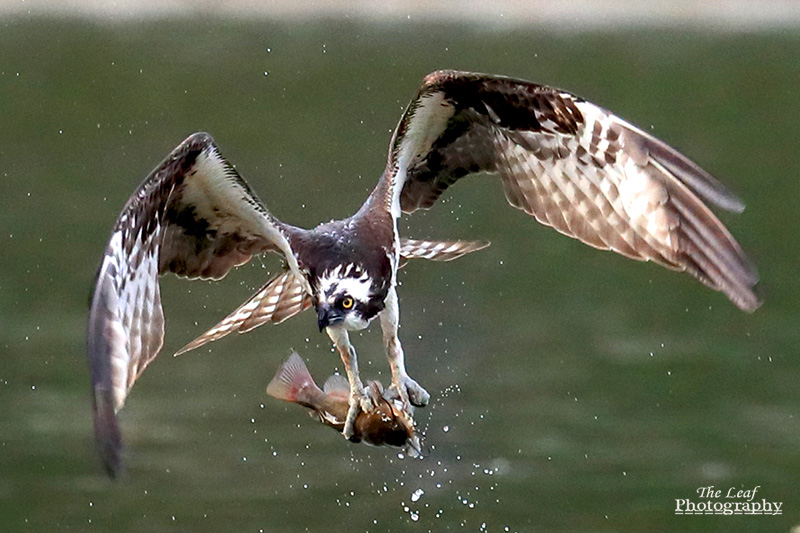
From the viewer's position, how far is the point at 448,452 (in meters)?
11.3

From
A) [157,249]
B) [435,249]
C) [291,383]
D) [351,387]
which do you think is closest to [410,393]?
[351,387]

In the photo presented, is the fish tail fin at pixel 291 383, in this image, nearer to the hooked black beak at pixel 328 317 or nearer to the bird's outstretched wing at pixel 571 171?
the hooked black beak at pixel 328 317

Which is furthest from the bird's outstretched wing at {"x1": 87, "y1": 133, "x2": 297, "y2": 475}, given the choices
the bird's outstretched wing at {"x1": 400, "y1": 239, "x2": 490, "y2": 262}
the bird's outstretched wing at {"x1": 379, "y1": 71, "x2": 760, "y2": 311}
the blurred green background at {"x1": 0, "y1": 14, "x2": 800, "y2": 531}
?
the blurred green background at {"x1": 0, "y1": 14, "x2": 800, "y2": 531}

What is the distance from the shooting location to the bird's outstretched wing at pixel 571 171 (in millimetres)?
6645

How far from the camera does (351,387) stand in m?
7.52

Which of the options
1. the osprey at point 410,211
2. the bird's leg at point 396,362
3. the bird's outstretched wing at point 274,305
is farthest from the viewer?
the bird's outstretched wing at point 274,305

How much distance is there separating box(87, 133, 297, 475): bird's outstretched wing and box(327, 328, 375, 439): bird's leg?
0.40 m

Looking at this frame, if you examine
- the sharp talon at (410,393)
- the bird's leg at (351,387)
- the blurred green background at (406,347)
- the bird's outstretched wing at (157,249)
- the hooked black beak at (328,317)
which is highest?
the bird's outstretched wing at (157,249)

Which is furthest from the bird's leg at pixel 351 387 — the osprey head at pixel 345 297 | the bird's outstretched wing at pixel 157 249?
the bird's outstretched wing at pixel 157 249

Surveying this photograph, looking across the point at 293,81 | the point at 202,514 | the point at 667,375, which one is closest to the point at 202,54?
the point at 293,81

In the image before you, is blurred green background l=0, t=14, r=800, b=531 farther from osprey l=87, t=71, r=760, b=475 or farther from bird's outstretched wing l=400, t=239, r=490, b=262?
bird's outstretched wing l=400, t=239, r=490, b=262

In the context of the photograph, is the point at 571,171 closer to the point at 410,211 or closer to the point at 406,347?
the point at 410,211

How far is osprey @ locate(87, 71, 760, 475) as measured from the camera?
6625 mm

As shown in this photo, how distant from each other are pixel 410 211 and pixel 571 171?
3.71ft
